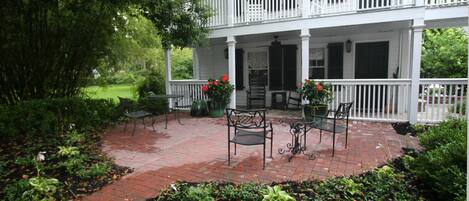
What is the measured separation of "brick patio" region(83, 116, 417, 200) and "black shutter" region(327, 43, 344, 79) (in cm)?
262

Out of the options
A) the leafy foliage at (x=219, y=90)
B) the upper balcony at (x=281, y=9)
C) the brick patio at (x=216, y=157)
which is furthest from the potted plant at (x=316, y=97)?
the leafy foliage at (x=219, y=90)

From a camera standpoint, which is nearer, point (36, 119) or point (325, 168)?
point (325, 168)

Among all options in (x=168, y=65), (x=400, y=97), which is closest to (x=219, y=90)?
(x=168, y=65)

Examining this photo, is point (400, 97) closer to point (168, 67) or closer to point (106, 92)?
point (168, 67)

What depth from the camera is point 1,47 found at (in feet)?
17.0

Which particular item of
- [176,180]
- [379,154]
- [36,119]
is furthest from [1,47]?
[379,154]

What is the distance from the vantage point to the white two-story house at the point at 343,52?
6234mm

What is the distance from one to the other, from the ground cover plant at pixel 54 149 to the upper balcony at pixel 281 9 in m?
3.89

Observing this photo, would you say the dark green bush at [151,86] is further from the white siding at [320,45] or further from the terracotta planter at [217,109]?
the terracotta planter at [217,109]

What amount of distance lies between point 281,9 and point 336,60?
249 cm

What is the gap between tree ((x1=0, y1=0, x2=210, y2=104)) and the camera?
513cm

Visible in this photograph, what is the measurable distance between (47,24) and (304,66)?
5.72 m

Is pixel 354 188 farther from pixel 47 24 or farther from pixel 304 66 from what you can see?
pixel 47 24

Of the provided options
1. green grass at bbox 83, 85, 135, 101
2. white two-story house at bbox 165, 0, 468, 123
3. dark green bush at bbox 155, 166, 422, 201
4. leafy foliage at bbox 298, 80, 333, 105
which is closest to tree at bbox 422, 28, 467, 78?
white two-story house at bbox 165, 0, 468, 123
